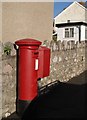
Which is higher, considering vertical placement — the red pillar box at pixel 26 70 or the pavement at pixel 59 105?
the red pillar box at pixel 26 70

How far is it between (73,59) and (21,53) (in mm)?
4456

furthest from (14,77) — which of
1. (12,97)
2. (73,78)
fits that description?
(73,78)

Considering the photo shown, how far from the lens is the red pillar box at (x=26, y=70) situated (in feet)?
16.2

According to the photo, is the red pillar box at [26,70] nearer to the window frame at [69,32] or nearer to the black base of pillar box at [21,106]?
the black base of pillar box at [21,106]

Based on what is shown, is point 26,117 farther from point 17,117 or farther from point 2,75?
point 2,75

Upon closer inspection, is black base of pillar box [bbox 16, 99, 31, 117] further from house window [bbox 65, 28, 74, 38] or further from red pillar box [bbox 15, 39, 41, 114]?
house window [bbox 65, 28, 74, 38]

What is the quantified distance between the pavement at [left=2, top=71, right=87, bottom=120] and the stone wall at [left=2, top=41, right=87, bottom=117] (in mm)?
323

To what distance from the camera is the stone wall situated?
16.4 feet

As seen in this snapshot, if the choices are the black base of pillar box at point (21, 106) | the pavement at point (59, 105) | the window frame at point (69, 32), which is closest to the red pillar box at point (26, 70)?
the black base of pillar box at point (21, 106)

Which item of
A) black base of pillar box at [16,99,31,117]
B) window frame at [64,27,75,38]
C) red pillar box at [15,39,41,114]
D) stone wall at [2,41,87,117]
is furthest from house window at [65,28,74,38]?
black base of pillar box at [16,99,31,117]

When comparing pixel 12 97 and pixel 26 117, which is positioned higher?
pixel 12 97

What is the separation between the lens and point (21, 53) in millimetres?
5000

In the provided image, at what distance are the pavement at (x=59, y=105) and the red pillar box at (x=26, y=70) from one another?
0.61 feet

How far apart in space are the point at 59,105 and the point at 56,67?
2.32 meters
